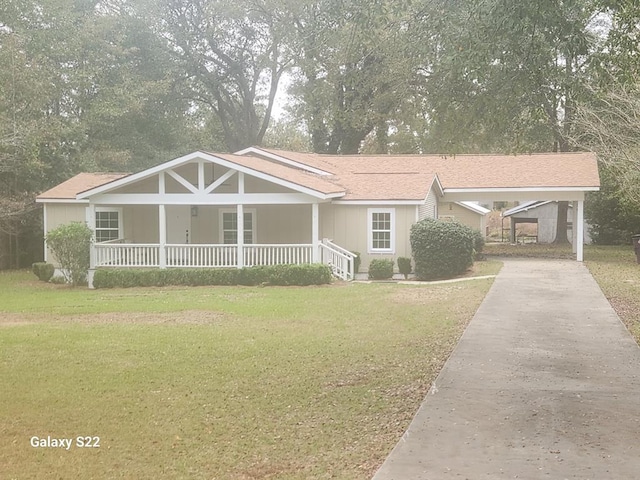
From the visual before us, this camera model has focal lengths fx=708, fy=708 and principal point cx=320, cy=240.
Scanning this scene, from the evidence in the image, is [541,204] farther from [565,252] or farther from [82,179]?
[82,179]

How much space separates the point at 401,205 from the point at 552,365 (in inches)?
544

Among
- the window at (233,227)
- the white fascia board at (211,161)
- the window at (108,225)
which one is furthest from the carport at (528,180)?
the window at (108,225)

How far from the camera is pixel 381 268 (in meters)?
21.5

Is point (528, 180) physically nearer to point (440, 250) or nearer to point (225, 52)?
point (440, 250)

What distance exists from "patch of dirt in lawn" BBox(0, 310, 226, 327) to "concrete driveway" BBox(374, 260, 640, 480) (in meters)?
5.26

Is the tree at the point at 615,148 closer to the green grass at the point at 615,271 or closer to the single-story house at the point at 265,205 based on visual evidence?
the green grass at the point at 615,271

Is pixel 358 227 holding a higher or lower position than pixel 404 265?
higher

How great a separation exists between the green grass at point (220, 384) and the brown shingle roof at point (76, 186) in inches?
346

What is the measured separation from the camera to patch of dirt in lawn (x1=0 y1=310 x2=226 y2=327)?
13383mm

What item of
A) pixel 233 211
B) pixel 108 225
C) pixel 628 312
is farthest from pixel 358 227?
pixel 628 312

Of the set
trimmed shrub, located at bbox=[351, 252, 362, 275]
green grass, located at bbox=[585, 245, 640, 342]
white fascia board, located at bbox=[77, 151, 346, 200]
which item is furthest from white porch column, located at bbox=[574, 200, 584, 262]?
white fascia board, located at bbox=[77, 151, 346, 200]

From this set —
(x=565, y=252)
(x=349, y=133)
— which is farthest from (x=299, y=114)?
(x=565, y=252)

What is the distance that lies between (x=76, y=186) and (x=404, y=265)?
1170cm

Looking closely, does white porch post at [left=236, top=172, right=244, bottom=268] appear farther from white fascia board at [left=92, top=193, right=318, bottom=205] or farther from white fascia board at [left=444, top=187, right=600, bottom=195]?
white fascia board at [left=444, top=187, right=600, bottom=195]
